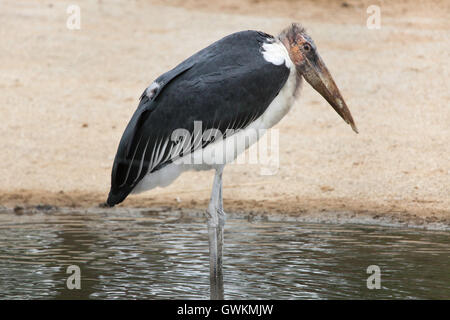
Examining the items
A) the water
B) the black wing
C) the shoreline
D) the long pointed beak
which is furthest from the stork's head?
the shoreline

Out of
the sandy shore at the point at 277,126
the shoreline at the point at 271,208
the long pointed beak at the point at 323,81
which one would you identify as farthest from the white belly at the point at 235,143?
the sandy shore at the point at 277,126

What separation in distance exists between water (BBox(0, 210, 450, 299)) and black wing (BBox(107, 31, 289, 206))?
0.69m

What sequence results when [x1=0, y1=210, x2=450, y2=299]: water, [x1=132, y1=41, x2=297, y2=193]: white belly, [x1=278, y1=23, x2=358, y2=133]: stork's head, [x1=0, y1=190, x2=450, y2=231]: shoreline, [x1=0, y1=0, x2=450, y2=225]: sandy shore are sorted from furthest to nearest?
1. [x1=0, y1=0, x2=450, y2=225]: sandy shore
2. [x1=0, y1=190, x2=450, y2=231]: shoreline
3. [x1=278, y1=23, x2=358, y2=133]: stork's head
4. [x1=132, y1=41, x2=297, y2=193]: white belly
5. [x1=0, y1=210, x2=450, y2=299]: water

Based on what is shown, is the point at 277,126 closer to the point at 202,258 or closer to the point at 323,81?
the point at 202,258

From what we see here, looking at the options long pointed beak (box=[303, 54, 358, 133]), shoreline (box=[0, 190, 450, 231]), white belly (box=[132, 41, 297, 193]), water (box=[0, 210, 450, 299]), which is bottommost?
water (box=[0, 210, 450, 299])

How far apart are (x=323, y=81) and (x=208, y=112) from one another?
2.92 ft

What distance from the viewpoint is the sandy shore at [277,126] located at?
888 centimetres

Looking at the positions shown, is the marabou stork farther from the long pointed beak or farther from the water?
the water

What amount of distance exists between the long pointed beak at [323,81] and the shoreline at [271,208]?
1979 mm

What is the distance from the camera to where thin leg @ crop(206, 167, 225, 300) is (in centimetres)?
578

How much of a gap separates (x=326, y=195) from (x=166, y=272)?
3171 millimetres

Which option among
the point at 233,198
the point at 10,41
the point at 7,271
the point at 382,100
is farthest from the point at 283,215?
the point at 10,41

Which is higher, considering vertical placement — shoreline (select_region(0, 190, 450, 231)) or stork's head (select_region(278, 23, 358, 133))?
stork's head (select_region(278, 23, 358, 133))

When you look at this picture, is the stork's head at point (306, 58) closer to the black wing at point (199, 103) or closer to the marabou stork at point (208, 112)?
the marabou stork at point (208, 112)
